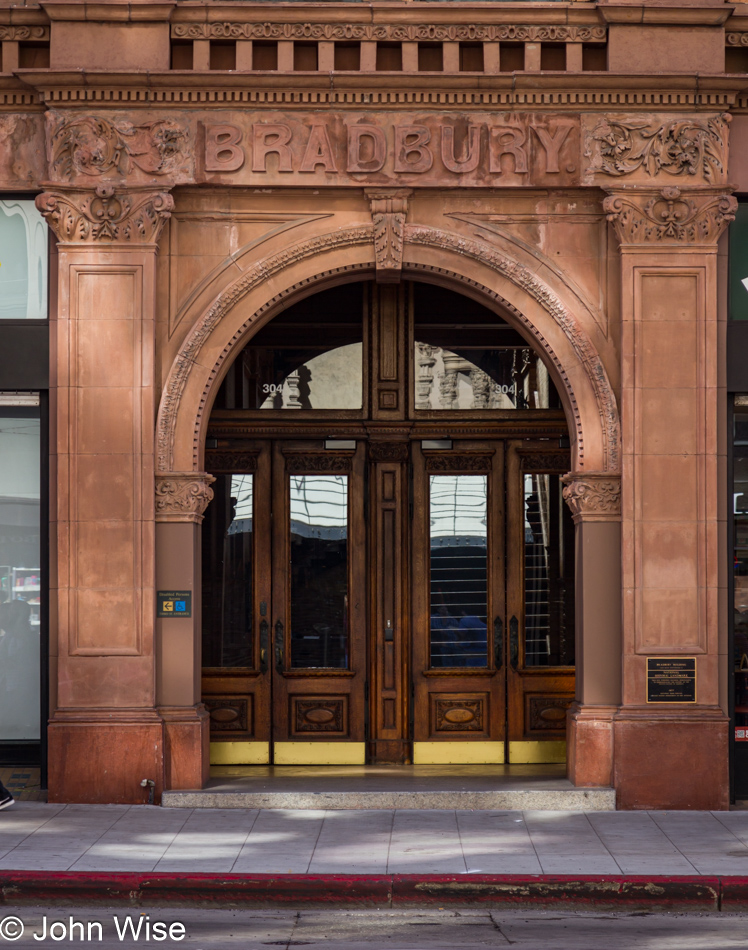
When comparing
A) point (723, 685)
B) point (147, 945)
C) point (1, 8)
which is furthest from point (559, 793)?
point (1, 8)

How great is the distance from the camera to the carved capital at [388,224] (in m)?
11.8

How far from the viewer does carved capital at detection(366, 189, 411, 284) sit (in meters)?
11.8

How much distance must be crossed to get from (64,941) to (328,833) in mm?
2997

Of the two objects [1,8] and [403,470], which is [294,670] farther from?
[1,8]


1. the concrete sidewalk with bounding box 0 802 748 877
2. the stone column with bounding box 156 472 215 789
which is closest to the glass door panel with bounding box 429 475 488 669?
the concrete sidewalk with bounding box 0 802 748 877

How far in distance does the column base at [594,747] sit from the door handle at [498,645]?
70.3 inches

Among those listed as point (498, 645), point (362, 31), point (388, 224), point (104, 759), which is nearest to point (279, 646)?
point (498, 645)

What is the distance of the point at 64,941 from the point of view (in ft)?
25.5

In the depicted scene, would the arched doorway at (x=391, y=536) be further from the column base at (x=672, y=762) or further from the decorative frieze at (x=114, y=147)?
the decorative frieze at (x=114, y=147)

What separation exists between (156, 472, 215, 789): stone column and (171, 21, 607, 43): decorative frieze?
412cm

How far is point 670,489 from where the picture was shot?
11.6 m

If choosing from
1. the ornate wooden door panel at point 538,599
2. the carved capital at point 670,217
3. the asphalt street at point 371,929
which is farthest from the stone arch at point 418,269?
the asphalt street at point 371,929

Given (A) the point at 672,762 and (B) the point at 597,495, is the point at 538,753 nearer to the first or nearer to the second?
(A) the point at 672,762

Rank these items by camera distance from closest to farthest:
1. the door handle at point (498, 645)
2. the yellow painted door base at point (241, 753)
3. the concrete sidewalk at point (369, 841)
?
the concrete sidewalk at point (369, 841) → the yellow painted door base at point (241, 753) → the door handle at point (498, 645)
